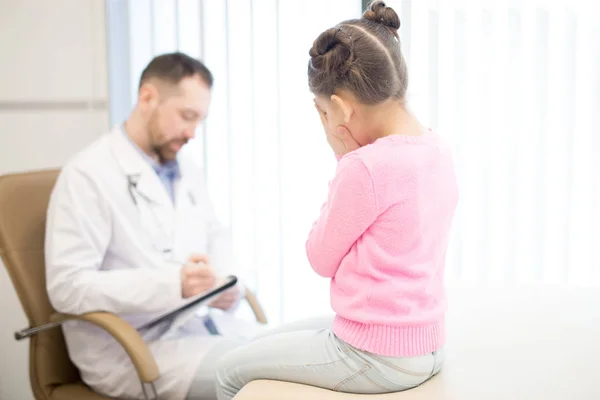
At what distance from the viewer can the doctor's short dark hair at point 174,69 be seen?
2447mm

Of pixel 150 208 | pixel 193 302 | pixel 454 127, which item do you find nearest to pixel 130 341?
pixel 193 302

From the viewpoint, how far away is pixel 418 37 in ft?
9.00

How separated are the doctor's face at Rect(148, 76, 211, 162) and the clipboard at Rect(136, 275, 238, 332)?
0.59 meters

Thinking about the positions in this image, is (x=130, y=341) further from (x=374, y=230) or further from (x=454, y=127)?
(x=454, y=127)

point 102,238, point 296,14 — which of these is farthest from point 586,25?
point 102,238

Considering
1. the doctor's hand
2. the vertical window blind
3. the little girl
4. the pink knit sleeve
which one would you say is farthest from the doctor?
the pink knit sleeve

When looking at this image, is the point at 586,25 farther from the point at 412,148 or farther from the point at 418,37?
the point at 412,148

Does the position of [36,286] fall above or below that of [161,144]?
below

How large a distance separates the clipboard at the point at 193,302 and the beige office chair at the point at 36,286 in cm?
18

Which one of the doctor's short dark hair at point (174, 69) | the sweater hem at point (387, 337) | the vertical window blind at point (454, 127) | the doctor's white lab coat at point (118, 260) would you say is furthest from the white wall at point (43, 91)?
the sweater hem at point (387, 337)

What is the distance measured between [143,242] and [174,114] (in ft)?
1.59

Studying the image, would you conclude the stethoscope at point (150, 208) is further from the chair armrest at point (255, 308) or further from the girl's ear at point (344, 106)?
the girl's ear at point (344, 106)

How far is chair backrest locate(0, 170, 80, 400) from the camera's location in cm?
215

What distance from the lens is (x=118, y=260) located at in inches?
90.3
